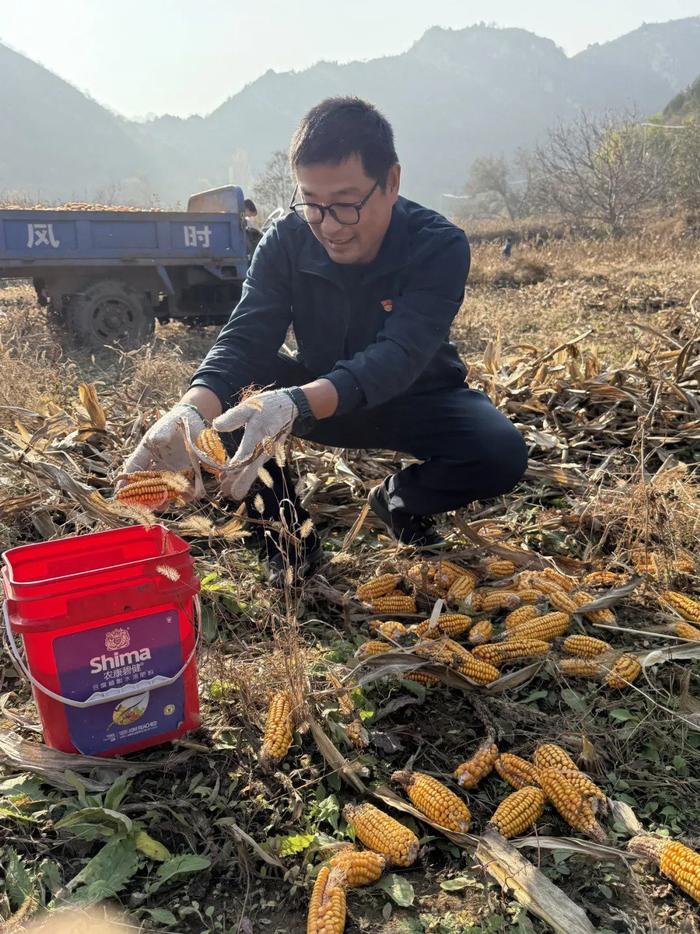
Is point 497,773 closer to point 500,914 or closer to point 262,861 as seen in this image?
point 500,914

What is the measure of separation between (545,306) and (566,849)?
33.2 ft

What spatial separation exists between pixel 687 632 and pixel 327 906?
166 cm

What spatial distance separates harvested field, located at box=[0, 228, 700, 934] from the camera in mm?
1701

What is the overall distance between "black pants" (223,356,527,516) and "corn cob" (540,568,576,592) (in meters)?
0.45

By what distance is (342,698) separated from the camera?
223 centimetres

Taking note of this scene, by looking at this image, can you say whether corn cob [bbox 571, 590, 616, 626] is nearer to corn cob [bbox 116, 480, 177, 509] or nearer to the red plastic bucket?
the red plastic bucket

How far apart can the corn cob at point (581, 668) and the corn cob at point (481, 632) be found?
0.28m

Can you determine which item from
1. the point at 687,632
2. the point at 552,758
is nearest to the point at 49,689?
the point at 552,758

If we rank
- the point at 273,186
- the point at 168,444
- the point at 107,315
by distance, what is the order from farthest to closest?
the point at 273,186 → the point at 107,315 → the point at 168,444

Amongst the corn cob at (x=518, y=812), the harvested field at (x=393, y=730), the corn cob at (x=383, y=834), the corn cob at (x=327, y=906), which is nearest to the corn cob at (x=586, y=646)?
the harvested field at (x=393, y=730)

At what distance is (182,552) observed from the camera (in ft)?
6.48

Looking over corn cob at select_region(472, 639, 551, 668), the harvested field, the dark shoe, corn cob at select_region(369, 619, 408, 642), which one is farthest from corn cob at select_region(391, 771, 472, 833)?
the dark shoe

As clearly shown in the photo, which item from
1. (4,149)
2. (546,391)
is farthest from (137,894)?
(4,149)

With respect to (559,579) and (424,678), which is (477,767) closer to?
(424,678)
